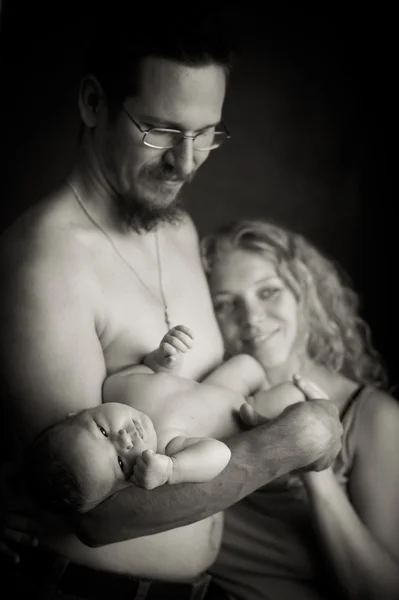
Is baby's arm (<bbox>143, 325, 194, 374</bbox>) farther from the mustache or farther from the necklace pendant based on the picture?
the mustache

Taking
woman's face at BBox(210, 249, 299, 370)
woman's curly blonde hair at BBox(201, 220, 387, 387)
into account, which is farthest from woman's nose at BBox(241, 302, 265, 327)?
woman's curly blonde hair at BBox(201, 220, 387, 387)

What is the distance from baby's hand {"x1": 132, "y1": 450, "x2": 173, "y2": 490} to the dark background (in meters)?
0.68

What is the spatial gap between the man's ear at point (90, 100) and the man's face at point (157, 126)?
1.3 inches

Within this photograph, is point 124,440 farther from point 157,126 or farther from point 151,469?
point 157,126

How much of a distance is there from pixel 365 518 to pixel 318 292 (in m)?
0.58

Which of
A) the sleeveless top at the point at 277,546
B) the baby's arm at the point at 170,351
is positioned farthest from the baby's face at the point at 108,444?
the sleeveless top at the point at 277,546

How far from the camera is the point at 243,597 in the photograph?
1678 millimetres

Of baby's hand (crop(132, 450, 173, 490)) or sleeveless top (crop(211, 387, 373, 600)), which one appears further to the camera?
sleeveless top (crop(211, 387, 373, 600))

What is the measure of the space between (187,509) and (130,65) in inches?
38.4

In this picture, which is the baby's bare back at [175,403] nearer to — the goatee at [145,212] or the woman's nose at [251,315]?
the woman's nose at [251,315]

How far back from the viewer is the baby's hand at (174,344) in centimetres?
153

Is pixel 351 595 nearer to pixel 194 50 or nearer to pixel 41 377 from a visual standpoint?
pixel 41 377

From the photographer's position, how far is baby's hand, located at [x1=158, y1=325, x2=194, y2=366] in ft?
5.00

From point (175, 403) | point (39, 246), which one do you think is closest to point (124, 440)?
point (175, 403)
